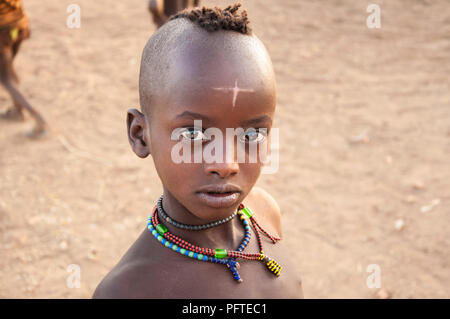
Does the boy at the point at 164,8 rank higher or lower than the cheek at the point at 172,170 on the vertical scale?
higher

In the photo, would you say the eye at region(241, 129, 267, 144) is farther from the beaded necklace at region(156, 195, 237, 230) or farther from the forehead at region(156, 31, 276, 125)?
the beaded necklace at region(156, 195, 237, 230)

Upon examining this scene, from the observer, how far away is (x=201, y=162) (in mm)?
1328

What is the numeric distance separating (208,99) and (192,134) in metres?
0.11

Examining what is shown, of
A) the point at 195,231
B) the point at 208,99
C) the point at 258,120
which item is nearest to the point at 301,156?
the point at 195,231

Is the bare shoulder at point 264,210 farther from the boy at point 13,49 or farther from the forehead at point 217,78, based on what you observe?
the boy at point 13,49

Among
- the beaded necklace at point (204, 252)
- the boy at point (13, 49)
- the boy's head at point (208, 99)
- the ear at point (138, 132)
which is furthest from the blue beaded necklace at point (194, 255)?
the boy at point (13, 49)

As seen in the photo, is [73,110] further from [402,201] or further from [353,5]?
[353,5]

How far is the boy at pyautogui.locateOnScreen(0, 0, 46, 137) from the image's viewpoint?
3.69m

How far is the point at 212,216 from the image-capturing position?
1.39 m

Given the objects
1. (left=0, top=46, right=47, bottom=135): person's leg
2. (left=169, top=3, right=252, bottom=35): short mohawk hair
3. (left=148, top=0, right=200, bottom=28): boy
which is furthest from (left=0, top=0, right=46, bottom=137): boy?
(left=169, top=3, right=252, bottom=35): short mohawk hair

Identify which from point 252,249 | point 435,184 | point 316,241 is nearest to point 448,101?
point 435,184

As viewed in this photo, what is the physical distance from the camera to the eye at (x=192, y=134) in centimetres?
132

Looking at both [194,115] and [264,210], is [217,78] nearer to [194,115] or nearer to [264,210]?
[194,115]

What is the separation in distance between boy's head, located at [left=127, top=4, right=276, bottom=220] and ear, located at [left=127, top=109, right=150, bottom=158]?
50 mm
